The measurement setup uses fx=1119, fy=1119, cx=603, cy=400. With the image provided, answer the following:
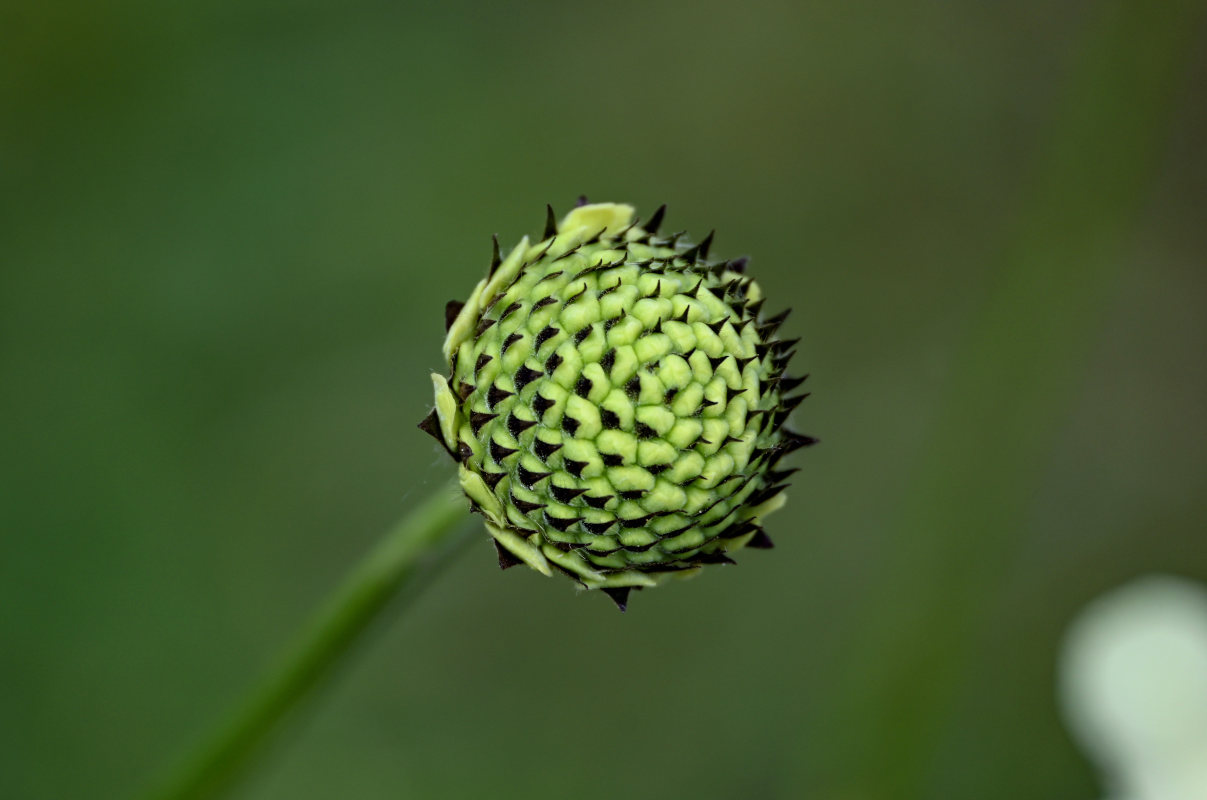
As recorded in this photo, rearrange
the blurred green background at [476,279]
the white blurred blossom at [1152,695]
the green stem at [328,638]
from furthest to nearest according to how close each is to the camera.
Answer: the blurred green background at [476,279] < the white blurred blossom at [1152,695] < the green stem at [328,638]

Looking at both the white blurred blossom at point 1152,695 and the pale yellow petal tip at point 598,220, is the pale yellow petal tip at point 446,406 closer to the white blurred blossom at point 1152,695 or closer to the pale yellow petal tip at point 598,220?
the pale yellow petal tip at point 598,220

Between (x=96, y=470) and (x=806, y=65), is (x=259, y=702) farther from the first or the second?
(x=806, y=65)

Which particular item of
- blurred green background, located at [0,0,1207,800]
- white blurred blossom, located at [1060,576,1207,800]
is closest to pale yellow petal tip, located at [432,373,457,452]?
white blurred blossom, located at [1060,576,1207,800]

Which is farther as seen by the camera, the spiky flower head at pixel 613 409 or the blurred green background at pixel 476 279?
the blurred green background at pixel 476 279

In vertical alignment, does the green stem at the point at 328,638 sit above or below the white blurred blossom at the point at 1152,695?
above

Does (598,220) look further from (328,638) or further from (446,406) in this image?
(328,638)

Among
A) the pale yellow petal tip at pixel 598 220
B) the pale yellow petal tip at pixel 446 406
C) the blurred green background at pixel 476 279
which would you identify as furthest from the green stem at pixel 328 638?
the blurred green background at pixel 476 279
